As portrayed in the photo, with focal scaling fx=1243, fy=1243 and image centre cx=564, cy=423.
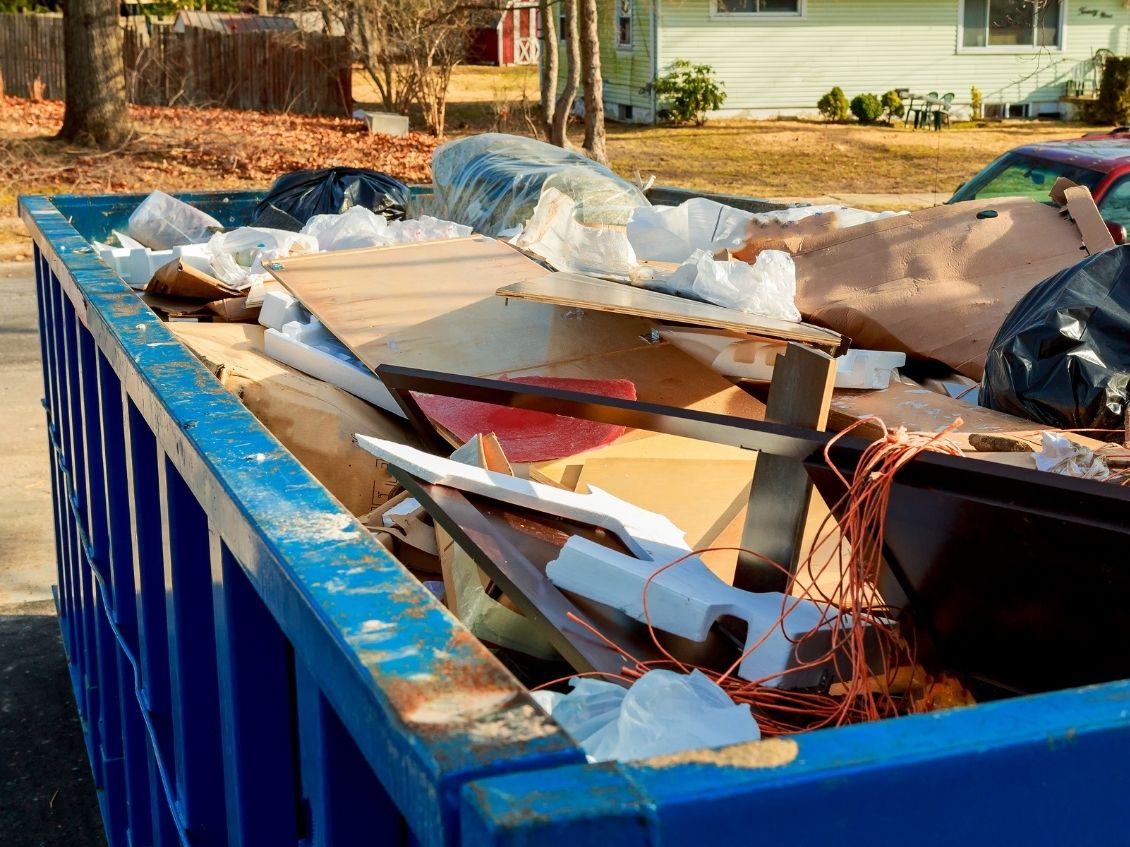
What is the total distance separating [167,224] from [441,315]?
1.98 meters

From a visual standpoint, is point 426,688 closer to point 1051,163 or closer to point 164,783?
point 164,783

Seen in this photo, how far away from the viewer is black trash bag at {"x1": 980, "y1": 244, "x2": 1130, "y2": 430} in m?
2.85

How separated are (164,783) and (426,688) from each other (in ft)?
3.75

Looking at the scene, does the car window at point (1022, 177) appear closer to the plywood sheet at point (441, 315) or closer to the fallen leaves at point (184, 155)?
the plywood sheet at point (441, 315)

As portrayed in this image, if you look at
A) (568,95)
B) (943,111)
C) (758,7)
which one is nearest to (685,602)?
(568,95)

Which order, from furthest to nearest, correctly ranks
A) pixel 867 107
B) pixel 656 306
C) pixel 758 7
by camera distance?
pixel 758 7
pixel 867 107
pixel 656 306

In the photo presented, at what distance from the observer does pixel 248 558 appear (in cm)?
129

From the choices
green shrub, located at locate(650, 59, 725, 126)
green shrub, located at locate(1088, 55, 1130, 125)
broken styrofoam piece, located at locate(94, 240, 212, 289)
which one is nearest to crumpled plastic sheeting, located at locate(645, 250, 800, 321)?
broken styrofoam piece, located at locate(94, 240, 212, 289)

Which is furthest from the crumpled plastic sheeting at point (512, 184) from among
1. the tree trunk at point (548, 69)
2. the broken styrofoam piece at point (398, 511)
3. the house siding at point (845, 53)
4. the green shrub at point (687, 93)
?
the house siding at point (845, 53)

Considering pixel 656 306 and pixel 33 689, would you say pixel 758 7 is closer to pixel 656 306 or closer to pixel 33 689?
pixel 33 689

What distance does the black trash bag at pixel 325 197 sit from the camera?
501cm

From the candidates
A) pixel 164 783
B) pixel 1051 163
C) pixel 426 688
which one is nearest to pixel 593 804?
pixel 426 688

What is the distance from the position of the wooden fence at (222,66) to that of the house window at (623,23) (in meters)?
5.47

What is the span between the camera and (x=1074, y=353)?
2855mm
